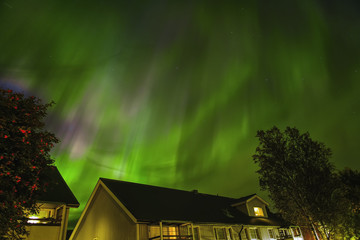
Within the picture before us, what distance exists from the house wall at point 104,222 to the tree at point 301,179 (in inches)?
574

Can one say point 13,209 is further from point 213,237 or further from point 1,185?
point 213,237

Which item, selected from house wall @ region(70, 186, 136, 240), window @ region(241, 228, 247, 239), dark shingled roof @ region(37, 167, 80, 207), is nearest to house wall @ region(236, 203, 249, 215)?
window @ region(241, 228, 247, 239)

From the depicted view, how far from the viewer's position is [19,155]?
1036 centimetres

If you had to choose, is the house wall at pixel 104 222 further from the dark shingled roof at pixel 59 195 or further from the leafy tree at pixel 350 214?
the leafy tree at pixel 350 214

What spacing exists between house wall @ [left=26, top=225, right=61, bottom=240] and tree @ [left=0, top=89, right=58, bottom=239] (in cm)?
357

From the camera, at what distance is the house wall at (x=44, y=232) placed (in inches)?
556

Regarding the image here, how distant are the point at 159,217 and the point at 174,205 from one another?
18.0 feet

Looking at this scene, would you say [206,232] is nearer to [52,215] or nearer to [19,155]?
[52,215]

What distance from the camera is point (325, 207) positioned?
74.9ft

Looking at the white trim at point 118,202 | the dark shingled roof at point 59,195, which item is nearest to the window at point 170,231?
the white trim at point 118,202

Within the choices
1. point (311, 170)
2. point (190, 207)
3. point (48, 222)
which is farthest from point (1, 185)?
point (311, 170)

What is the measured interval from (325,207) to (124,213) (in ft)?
62.9

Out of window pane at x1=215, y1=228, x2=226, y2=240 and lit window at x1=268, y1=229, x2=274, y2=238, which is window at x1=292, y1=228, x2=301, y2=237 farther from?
window pane at x1=215, y1=228, x2=226, y2=240

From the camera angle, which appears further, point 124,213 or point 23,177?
point 124,213
